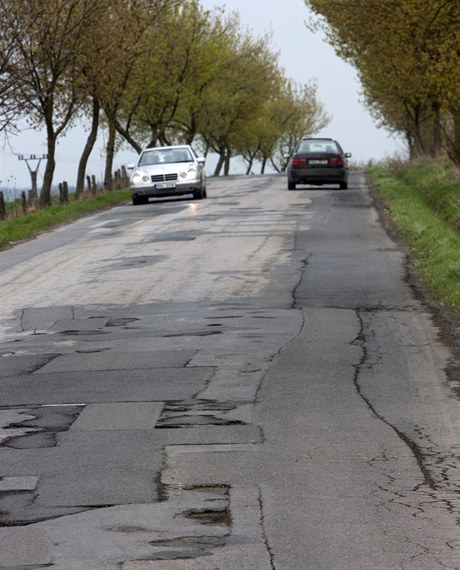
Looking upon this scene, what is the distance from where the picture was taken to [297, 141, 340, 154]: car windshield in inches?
1654

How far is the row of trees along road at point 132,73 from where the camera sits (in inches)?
1634

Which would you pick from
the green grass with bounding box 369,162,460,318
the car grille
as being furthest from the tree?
the green grass with bounding box 369,162,460,318

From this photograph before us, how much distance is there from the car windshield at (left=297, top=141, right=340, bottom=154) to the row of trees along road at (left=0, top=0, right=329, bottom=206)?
8248mm

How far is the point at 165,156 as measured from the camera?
3828 cm

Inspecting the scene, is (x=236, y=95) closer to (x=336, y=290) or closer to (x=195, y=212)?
(x=195, y=212)

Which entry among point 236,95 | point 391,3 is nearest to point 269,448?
point 391,3

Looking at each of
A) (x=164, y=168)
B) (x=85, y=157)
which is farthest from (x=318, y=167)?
(x=85, y=157)

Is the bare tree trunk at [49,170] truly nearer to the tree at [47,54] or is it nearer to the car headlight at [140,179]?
the tree at [47,54]

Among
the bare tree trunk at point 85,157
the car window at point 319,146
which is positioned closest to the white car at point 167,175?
the car window at point 319,146

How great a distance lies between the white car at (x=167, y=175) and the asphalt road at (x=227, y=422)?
18.1 m

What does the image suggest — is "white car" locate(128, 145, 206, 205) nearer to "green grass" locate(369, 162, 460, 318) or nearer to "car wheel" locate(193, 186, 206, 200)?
"car wheel" locate(193, 186, 206, 200)

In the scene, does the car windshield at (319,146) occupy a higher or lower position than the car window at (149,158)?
lower

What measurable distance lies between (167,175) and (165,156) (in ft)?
5.05

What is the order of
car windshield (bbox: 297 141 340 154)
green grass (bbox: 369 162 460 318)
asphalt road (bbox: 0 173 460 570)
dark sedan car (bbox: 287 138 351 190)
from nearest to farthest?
asphalt road (bbox: 0 173 460 570), green grass (bbox: 369 162 460 318), dark sedan car (bbox: 287 138 351 190), car windshield (bbox: 297 141 340 154)
